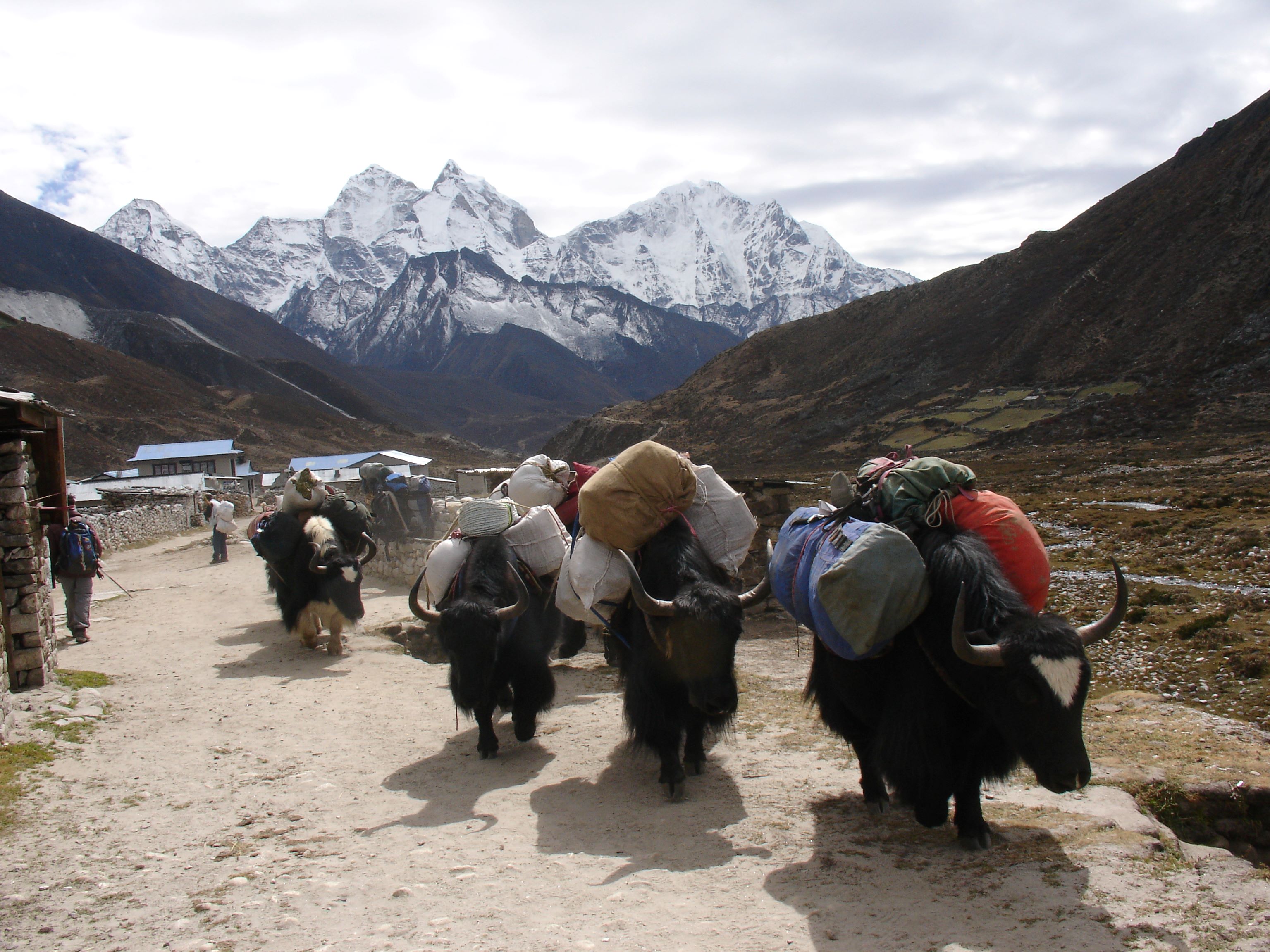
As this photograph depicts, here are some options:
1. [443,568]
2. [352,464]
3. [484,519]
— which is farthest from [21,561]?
[352,464]

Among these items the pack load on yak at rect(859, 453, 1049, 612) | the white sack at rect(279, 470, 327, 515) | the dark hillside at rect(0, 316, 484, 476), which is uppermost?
the dark hillside at rect(0, 316, 484, 476)

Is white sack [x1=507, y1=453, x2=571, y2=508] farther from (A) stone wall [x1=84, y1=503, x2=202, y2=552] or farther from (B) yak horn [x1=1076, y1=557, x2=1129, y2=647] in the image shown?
(A) stone wall [x1=84, y1=503, x2=202, y2=552]

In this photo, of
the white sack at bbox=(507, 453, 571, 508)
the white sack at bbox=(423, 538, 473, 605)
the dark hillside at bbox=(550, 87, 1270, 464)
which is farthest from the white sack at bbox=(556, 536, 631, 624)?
the dark hillside at bbox=(550, 87, 1270, 464)

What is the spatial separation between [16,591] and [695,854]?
210 inches

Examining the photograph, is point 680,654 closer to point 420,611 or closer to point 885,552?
point 885,552

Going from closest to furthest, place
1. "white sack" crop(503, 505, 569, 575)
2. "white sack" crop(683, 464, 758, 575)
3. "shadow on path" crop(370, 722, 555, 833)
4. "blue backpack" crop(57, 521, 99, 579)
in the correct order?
1. "shadow on path" crop(370, 722, 555, 833)
2. "white sack" crop(683, 464, 758, 575)
3. "white sack" crop(503, 505, 569, 575)
4. "blue backpack" crop(57, 521, 99, 579)

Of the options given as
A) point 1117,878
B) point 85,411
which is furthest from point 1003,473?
point 85,411

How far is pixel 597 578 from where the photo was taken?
14.2ft

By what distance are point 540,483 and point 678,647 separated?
2.80 meters

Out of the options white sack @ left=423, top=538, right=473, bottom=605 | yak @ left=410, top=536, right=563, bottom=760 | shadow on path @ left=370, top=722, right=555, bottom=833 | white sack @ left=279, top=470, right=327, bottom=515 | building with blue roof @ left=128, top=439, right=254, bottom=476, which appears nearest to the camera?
shadow on path @ left=370, top=722, right=555, bottom=833

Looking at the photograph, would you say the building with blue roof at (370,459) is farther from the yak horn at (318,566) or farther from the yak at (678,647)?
the yak at (678,647)

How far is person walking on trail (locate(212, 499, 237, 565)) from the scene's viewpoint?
629 inches

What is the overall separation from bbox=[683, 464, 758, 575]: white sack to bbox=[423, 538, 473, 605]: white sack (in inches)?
57.5

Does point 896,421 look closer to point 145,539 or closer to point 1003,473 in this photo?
point 1003,473
